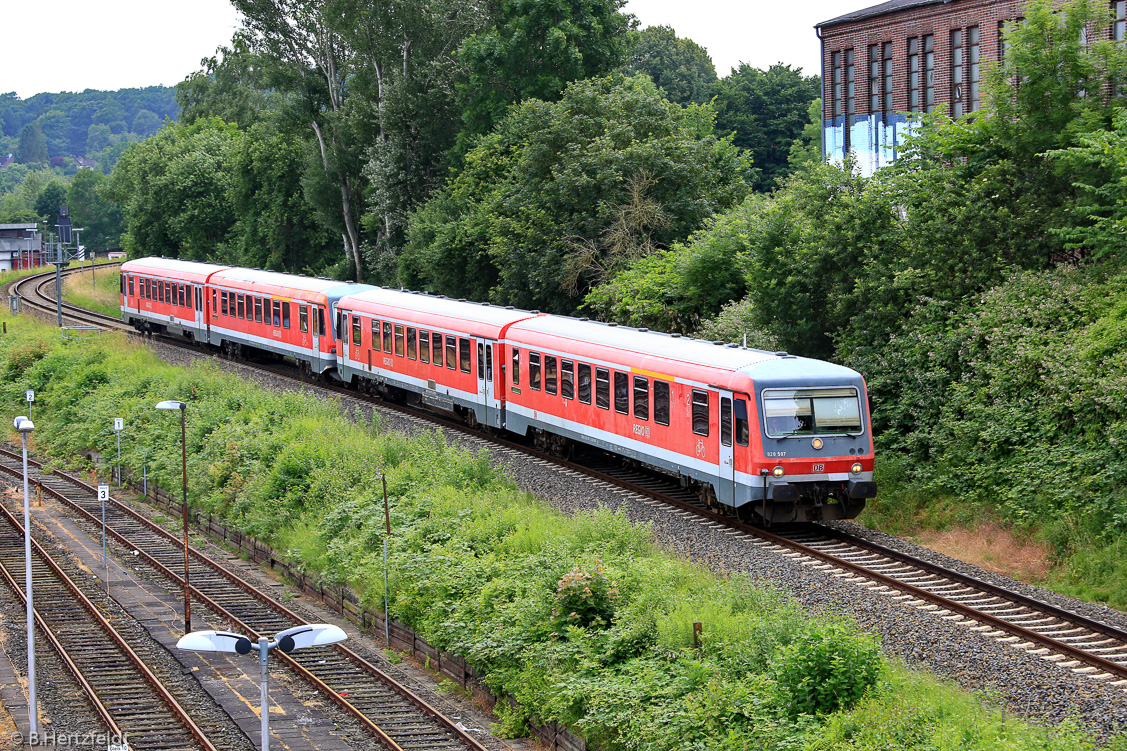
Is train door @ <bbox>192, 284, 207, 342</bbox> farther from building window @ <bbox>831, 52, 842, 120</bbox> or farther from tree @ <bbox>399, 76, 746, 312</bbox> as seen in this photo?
building window @ <bbox>831, 52, 842, 120</bbox>

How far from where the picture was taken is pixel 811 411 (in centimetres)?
2062

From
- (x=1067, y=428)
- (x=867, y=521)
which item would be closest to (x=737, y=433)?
(x=867, y=521)

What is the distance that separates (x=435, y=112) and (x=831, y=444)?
3641 centimetres

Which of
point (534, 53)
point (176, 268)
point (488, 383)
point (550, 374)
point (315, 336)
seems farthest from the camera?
point (176, 268)

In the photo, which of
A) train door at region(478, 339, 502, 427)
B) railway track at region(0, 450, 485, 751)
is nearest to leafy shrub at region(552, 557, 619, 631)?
railway track at region(0, 450, 485, 751)

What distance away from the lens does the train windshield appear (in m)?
20.4

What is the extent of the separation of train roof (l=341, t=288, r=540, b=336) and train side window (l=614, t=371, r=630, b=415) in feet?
18.8

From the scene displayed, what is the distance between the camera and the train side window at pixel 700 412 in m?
21.6

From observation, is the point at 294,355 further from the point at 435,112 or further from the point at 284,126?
the point at 284,126

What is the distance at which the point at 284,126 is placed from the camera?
58.4 metres

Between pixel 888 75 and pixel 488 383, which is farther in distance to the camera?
pixel 888 75

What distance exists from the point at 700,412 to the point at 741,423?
1.33 meters

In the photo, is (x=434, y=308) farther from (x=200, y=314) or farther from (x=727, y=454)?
(x=200, y=314)

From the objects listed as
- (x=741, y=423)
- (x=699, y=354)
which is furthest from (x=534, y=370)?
(x=741, y=423)
